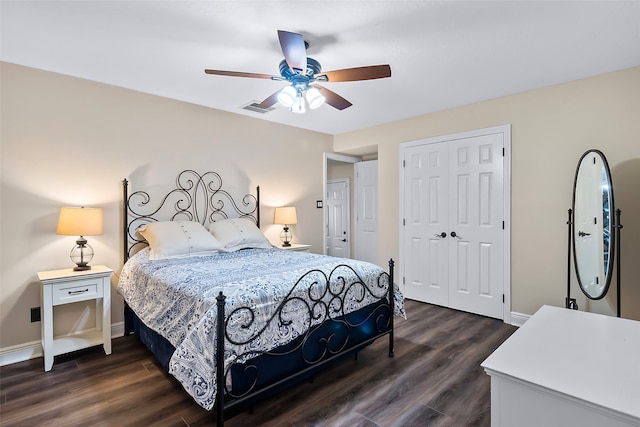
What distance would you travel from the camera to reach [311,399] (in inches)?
84.4

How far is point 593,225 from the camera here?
2.63 m

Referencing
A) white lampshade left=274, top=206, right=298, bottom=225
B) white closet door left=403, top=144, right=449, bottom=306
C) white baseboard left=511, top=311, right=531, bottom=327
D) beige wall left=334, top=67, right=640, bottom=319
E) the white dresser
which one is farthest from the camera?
white lampshade left=274, top=206, right=298, bottom=225

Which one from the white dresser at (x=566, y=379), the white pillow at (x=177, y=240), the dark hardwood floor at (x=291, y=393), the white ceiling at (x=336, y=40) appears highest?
the white ceiling at (x=336, y=40)

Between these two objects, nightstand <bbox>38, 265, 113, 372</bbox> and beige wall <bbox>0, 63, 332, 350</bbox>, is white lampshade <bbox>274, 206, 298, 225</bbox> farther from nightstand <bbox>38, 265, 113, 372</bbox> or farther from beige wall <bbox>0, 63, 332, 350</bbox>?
nightstand <bbox>38, 265, 113, 372</bbox>

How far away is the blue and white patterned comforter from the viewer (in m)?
1.74

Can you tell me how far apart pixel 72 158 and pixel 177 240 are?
120 cm

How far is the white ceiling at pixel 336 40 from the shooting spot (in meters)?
1.99

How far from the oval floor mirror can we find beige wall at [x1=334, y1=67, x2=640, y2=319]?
0.27m

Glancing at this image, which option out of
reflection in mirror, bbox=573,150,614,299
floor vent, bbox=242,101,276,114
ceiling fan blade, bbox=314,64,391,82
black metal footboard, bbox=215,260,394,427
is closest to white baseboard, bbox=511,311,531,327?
reflection in mirror, bbox=573,150,614,299

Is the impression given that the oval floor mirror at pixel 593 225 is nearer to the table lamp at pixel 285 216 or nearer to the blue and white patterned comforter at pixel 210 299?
the blue and white patterned comforter at pixel 210 299

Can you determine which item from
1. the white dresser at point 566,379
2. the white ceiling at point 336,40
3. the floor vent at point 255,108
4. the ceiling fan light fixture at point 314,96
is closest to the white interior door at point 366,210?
the floor vent at point 255,108

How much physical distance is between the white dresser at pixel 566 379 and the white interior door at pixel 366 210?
165 inches

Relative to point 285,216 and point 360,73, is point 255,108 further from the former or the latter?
point 360,73

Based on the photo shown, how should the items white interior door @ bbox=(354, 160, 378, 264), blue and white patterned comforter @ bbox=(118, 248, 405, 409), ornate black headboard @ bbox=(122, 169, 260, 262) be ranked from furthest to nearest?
white interior door @ bbox=(354, 160, 378, 264) → ornate black headboard @ bbox=(122, 169, 260, 262) → blue and white patterned comforter @ bbox=(118, 248, 405, 409)
